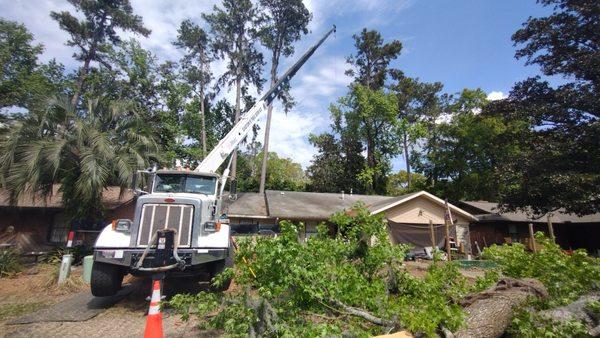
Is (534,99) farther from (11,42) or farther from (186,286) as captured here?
(11,42)

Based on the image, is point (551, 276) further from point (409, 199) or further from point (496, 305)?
point (409, 199)

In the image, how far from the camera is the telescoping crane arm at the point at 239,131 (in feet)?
36.6

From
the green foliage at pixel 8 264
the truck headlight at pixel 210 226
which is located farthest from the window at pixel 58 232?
the truck headlight at pixel 210 226

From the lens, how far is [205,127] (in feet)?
100

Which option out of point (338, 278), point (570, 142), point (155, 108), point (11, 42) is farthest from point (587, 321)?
point (11, 42)

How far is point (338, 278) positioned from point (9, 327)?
560cm

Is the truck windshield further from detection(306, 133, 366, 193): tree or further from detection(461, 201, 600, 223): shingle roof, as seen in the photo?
detection(306, 133, 366, 193): tree

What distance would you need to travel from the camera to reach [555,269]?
5.40 meters

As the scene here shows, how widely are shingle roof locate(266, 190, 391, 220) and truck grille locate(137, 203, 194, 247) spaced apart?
34.7 ft

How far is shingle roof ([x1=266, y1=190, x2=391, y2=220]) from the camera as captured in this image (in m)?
18.3

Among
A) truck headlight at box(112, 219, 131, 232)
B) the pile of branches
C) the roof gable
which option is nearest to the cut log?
the pile of branches

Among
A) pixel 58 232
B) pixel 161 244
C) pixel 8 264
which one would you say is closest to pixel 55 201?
pixel 58 232

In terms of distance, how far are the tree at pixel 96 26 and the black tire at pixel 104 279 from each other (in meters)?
21.9

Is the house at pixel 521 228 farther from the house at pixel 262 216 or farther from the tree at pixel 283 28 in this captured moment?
the tree at pixel 283 28
